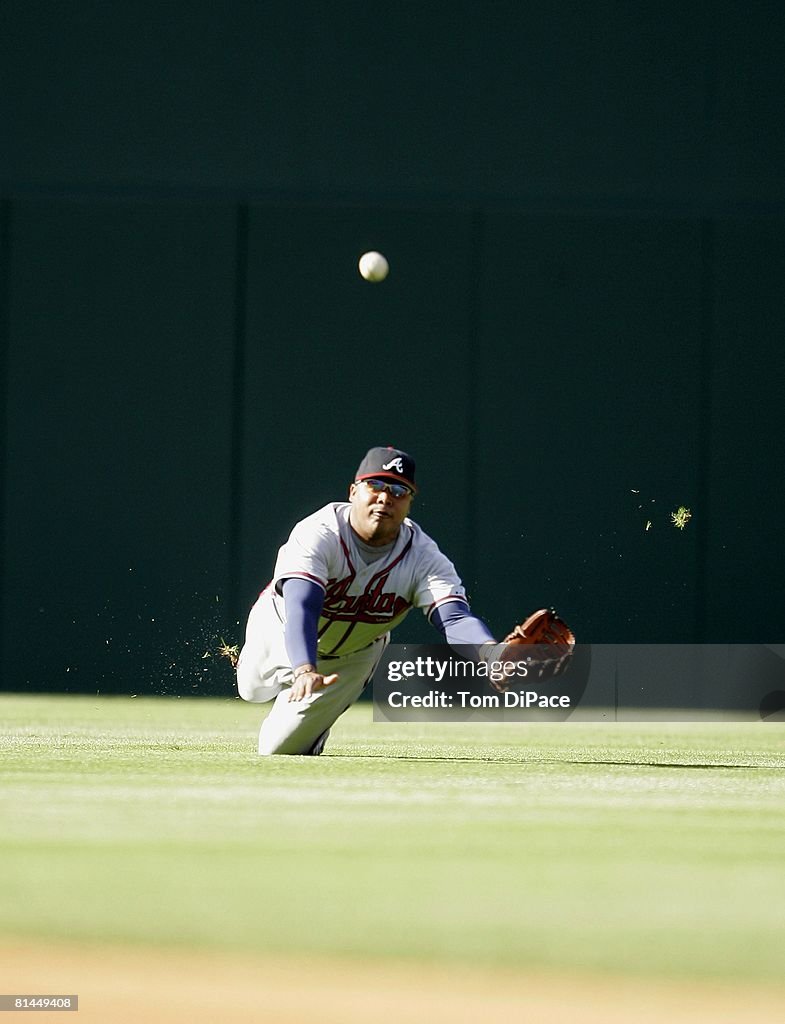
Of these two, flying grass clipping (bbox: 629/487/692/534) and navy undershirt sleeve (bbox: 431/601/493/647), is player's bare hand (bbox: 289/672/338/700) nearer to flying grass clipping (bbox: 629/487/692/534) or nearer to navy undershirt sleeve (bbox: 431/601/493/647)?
navy undershirt sleeve (bbox: 431/601/493/647)

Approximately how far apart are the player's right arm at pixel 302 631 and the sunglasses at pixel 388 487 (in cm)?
40

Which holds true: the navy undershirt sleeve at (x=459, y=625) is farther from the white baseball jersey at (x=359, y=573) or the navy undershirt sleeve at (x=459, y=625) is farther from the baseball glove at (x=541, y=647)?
the baseball glove at (x=541, y=647)

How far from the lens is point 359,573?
5906mm

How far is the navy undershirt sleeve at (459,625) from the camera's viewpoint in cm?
567

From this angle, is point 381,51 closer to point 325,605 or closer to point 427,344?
point 427,344

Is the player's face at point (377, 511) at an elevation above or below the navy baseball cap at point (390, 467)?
below

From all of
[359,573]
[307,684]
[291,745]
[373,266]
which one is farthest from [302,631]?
[373,266]

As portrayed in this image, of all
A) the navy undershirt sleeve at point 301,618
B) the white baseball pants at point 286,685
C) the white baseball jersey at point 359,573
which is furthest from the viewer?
the white baseball pants at point 286,685

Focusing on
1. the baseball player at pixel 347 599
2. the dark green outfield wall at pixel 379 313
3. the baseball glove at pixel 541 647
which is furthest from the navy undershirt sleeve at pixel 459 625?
the dark green outfield wall at pixel 379 313

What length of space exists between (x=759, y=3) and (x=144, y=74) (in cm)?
394

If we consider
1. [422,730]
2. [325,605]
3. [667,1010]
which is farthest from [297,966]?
[422,730]

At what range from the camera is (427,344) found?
10.3 meters

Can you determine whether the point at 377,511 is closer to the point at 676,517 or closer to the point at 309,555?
the point at 309,555

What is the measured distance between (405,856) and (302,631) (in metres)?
1.68
